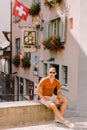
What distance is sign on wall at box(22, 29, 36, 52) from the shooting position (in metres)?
17.5

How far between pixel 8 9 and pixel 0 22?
139 centimetres

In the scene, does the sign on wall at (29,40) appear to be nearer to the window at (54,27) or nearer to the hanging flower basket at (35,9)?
the hanging flower basket at (35,9)

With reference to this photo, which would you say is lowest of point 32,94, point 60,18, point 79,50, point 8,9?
point 32,94

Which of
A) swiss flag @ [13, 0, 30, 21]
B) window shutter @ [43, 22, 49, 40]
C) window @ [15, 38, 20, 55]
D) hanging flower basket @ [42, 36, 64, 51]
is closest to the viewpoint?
hanging flower basket @ [42, 36, 64, 51]

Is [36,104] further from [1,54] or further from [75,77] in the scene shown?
[1,54]

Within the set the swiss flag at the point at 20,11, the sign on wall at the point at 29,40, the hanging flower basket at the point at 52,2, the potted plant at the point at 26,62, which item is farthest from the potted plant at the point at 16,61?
the hanging flower basket at the point at 52,2

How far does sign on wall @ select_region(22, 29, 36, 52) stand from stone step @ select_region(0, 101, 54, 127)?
858 cm

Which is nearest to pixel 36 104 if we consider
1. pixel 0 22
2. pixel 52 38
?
pixel 52 38

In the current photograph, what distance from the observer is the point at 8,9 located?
94.7 feet

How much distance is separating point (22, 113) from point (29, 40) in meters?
9.44

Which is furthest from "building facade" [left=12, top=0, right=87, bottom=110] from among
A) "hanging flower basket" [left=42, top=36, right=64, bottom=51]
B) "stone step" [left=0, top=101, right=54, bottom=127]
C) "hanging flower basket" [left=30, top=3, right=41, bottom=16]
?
"stone step" [left=0, top=101, right=54, bottom=127]

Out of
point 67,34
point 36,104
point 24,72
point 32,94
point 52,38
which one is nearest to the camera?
point 36,104

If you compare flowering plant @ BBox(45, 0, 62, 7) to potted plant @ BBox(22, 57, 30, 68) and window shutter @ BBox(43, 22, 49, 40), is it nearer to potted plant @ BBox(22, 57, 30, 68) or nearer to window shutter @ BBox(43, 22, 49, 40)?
window shutter @ BBox(43, 22, 49, 40)

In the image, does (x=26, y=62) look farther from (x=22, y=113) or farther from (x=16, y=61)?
(x=22, y=113)
